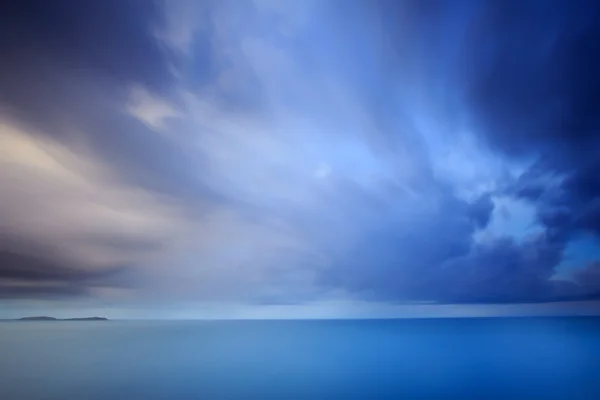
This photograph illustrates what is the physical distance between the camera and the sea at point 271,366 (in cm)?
288

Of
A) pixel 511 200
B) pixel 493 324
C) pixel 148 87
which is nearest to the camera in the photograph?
pixel 148 87

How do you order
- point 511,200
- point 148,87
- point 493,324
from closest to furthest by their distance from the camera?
point 148,87
point 511,200
point 493,324

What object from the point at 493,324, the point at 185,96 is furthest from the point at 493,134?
the point at 185,96

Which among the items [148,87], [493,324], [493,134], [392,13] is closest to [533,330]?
[493,324]

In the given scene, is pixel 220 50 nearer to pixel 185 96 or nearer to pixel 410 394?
pixel 185 96

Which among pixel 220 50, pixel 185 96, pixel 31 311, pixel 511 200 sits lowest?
pixel 31 311

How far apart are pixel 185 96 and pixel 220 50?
17.4 inches

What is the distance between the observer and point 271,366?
11.5ft

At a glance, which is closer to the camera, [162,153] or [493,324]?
[162,153]

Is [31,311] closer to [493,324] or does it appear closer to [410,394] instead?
[410,394]

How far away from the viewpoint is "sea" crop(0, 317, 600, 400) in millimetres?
2879

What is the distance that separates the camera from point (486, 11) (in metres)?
2.99

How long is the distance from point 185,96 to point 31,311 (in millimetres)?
1993

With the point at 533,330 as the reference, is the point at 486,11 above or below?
above
